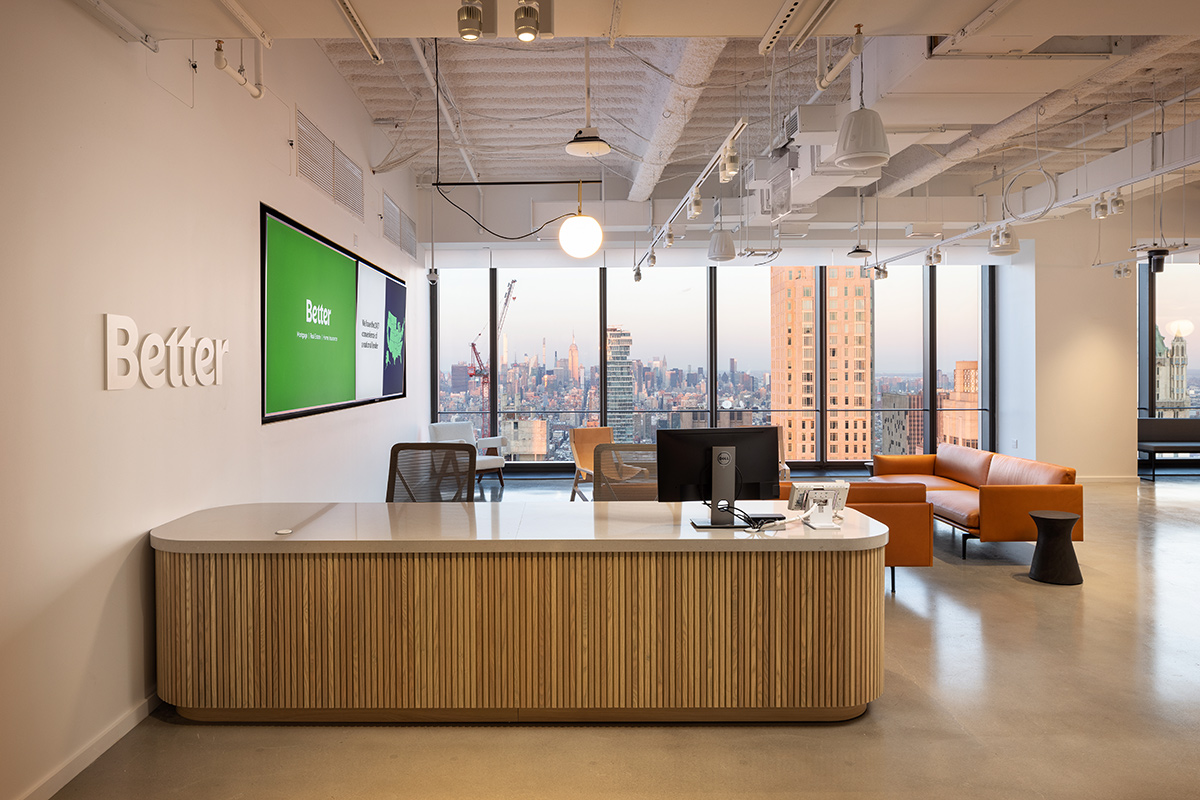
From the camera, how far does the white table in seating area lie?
129 inches

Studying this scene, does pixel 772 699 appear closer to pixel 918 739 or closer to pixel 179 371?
pixel 918 739

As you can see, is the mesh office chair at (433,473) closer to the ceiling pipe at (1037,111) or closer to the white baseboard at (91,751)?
the white baseboard at (91,751)

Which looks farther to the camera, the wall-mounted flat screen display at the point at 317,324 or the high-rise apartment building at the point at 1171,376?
the high-rise apartment building at the point at 1171,376

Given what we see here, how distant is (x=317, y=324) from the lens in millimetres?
5516

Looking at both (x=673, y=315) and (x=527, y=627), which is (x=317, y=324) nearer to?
(x=527, y=627)

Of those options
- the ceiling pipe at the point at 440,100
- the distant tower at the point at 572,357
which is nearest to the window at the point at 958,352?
the distant tower at the point at 572,357

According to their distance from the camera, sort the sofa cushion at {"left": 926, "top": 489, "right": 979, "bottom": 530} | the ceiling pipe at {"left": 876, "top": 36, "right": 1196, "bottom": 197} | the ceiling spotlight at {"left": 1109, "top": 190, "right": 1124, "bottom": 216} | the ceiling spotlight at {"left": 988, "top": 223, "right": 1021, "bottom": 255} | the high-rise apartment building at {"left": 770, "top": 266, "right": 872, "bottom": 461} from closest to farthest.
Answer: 1. the ceiling pipe at {"left": 876, "top": 36, "right": 1196, "bottom": 197}
2. the sofa cushion at {"left": 926, "top": 489, "right": 979, "bottom": 530}
3. the ceiling spotlight at {"left": 1109, "top": 190, "right": 1124, "bottom": 216}
4. the ceiling spotlight at {"left": 988, "top": 223, "right": 1021, "bottom": 255}
5. the high-rise apartment building at {"left": 770, "top": 266, "right": 872, "bottom": 461}

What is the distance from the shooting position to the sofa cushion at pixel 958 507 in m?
6.32

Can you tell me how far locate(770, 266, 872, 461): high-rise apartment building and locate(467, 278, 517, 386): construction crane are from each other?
163 inches

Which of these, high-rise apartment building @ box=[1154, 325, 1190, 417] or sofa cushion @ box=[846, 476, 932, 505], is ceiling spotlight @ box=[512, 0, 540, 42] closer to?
sofa cushion @ box=[846, 476, 932, 505]

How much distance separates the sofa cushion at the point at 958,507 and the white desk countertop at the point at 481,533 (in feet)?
10.2

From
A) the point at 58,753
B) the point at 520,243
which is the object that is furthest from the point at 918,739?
the point at 520,243

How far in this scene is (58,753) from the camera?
2.83 metres

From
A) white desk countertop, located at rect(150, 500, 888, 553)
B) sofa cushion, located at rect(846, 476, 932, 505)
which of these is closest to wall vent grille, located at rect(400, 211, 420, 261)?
white desk countertop, located at rect(150, 500, 888, 553)
